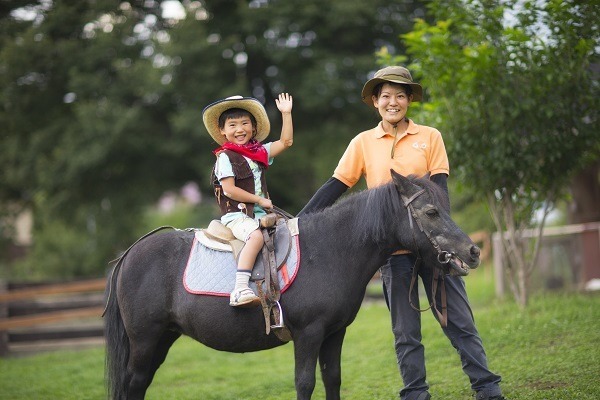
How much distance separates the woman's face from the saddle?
3.56 feet

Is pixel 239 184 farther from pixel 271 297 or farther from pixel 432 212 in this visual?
pixel 432 212

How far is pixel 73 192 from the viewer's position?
786 inches

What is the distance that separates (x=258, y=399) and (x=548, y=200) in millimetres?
5107

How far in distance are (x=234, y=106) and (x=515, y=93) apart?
4788mm

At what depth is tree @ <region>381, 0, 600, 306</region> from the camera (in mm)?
7770

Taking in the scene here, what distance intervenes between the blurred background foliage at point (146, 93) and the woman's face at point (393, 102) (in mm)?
12938

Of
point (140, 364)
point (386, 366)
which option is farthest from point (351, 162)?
point (386, 366)

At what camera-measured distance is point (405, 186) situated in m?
4.13

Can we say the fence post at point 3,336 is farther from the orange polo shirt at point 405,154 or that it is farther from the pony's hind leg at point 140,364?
the orange polo shirt at point 405,154

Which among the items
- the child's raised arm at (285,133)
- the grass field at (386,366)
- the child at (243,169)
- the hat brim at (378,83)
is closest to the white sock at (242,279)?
the child at (243,169)

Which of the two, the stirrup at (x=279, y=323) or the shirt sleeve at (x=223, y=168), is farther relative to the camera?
the shirt sleeve at (x=223, y=168)

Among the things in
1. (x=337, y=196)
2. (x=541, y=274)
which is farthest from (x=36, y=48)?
(x=337, y=196)

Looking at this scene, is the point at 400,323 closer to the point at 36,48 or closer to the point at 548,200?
the point at 548,200

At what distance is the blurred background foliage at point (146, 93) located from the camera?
1856 centimetres
